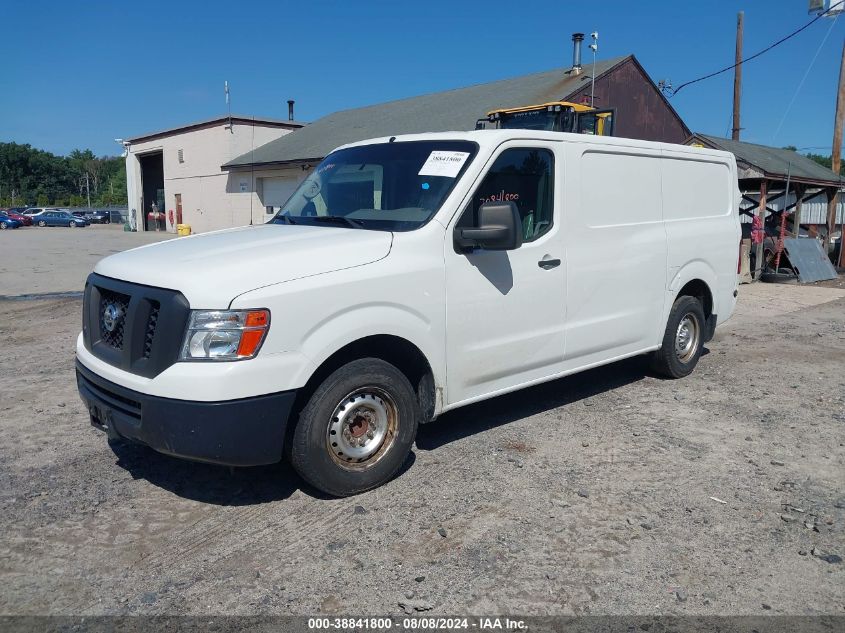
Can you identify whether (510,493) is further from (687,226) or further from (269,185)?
(269,185)

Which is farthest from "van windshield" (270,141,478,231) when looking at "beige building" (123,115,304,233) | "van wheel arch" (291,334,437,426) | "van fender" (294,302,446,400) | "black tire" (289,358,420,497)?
"beige building" (123,115,304,233)

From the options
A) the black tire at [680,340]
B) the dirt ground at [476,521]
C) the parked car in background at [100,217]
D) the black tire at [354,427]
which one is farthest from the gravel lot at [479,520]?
the parked car in background at [100,217]

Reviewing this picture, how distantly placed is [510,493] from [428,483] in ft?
1.68

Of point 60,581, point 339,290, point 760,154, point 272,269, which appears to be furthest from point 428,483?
point 760,154

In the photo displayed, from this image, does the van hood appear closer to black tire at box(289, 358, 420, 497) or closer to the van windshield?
the van windshield

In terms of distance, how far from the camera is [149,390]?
352cm

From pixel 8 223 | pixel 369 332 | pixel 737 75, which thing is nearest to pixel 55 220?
pixel 8 223

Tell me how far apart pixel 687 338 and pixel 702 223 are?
43.9 inches

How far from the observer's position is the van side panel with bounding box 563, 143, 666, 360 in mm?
5145

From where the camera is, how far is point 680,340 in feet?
21.8

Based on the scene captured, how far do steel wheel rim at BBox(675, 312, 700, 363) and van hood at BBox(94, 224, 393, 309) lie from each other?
12.0ft

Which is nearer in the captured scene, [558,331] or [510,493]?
[510,493]

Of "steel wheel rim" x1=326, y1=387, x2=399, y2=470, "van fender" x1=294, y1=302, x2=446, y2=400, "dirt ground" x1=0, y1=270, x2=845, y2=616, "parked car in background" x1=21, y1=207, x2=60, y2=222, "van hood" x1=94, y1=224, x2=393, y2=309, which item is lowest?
"dirt ground" x1=0, y1=270, x2=845, y2=616

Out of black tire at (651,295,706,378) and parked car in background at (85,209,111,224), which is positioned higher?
parked car in background at (85,209,111,224)
